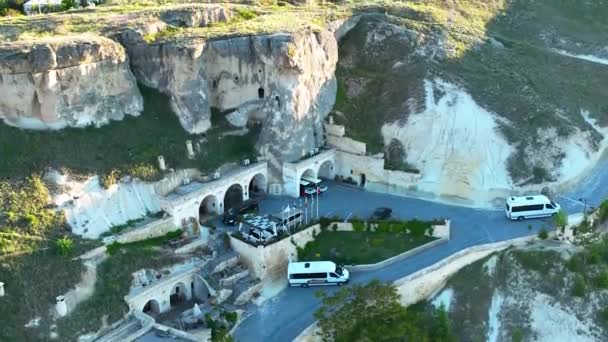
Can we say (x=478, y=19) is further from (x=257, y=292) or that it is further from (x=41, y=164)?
(x=41, y=164)

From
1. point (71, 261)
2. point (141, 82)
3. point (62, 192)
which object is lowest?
point (71, 261)

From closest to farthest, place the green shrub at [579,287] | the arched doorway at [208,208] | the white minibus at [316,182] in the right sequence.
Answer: the green shrub at [579,287]
the arched doorway at [208,208]
the white minibus at [316,182]

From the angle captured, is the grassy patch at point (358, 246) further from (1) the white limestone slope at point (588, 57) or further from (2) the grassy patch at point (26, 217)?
(1) the white limestone slope at point (588, 57)

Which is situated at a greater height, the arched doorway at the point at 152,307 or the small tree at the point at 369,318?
the small tree at the point at 369,318

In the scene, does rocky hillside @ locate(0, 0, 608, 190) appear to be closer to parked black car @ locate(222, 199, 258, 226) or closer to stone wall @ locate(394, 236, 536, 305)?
parked black car @ locate(222, 199, 258, 226)

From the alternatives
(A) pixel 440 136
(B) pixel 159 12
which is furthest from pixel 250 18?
(A) pixel 440 136

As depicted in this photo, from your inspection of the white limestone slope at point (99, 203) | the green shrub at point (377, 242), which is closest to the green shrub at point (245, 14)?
the white limestone slope at point (99, 203)
